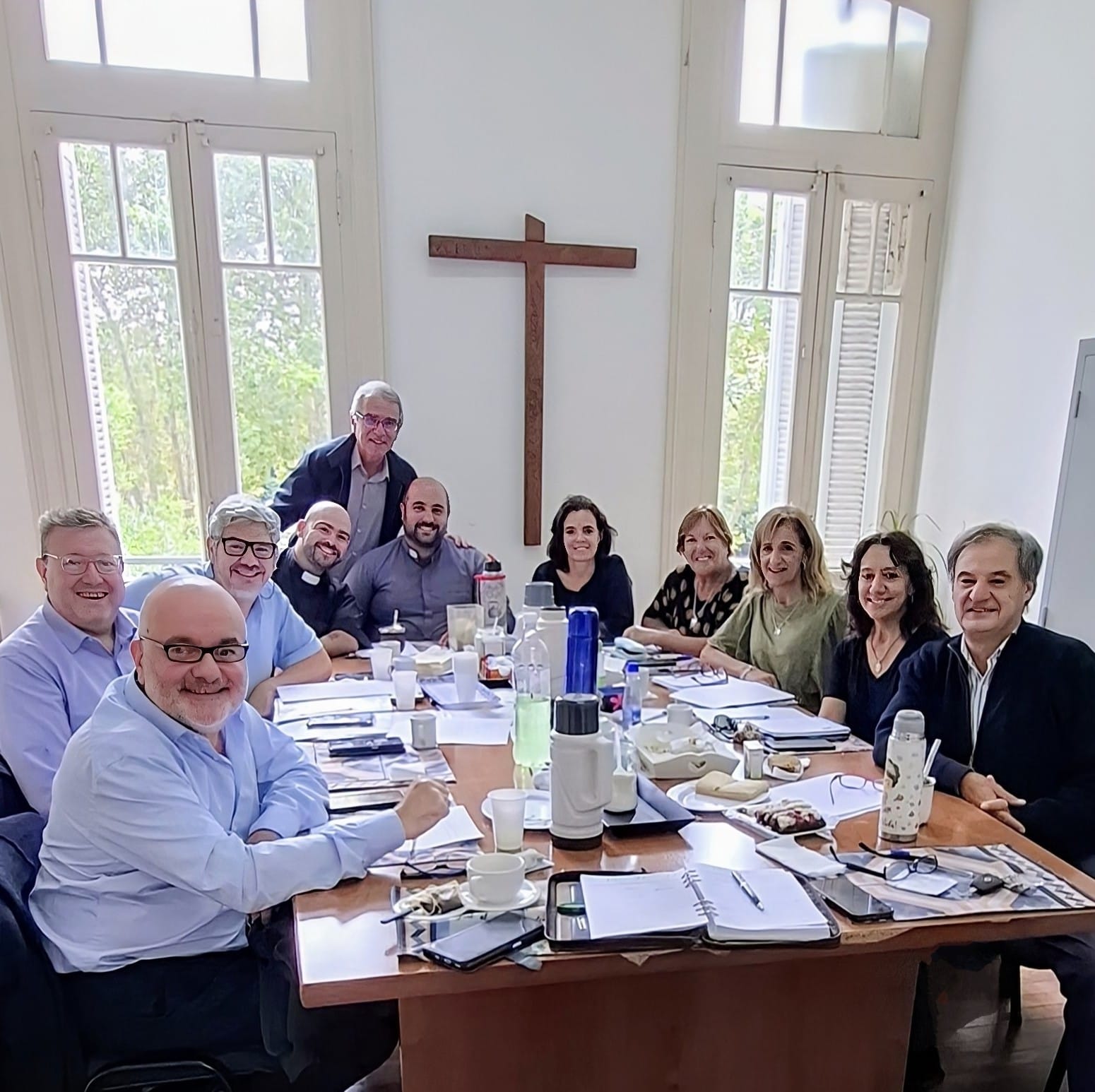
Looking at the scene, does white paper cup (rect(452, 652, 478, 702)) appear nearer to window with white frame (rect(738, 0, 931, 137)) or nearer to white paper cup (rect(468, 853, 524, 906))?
white paper cup (rect(468, 853, 524, 906))

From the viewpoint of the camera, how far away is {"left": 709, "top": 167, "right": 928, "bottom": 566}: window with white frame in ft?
11.5

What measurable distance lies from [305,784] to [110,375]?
7.80ft

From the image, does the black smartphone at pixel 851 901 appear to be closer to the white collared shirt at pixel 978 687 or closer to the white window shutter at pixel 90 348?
the white collared shirt at pixel 978 687

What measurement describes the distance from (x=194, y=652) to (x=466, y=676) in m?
0.85

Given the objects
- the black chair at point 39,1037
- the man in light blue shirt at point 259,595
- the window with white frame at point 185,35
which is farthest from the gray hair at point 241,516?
the window with white frame at point 185,35

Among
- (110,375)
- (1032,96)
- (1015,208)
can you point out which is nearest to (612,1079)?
(110,375)

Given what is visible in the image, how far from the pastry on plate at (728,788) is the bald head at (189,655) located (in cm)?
83

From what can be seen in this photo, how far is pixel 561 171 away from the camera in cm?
323

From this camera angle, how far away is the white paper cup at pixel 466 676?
6.41 feet

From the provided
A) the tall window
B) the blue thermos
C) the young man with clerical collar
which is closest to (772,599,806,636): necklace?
the blue thermos

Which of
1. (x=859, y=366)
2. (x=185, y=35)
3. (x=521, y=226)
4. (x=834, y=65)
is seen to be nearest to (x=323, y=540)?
(x=521, y=226)

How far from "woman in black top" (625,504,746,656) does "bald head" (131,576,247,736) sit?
1602 mm

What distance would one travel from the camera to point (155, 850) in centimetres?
109

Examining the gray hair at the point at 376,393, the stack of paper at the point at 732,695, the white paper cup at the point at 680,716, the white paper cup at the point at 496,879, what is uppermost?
the gray hair at the point at 376,393
